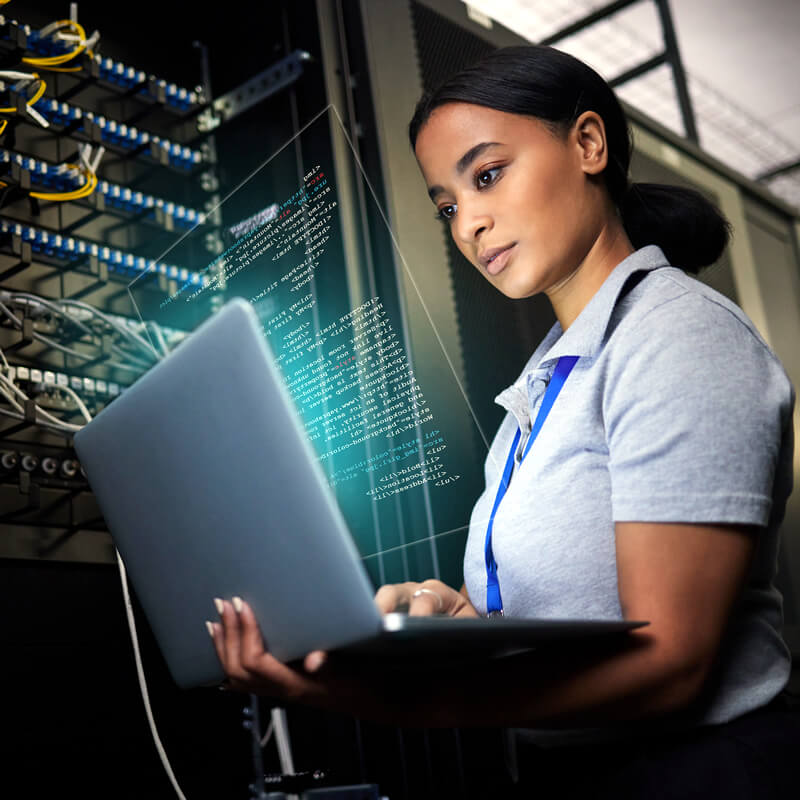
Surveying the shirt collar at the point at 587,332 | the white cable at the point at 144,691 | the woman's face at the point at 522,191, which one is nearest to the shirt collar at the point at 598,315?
the shirt collar at the point at 587,332

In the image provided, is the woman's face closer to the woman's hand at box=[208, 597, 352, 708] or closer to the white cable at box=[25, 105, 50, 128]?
the woman's hand at box=[208, 597, 352, 708]

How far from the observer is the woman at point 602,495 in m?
0.77

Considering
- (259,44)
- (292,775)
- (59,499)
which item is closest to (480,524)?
(292,775)

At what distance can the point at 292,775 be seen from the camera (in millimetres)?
1308

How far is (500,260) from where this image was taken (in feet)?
3.65

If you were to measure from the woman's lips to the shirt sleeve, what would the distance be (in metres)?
0.28

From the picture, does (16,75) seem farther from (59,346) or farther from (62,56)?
(59,346)

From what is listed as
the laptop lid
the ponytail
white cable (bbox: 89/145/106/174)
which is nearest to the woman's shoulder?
the ponytail

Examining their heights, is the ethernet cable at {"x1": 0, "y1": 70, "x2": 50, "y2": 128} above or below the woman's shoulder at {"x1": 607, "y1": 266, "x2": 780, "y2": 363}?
above

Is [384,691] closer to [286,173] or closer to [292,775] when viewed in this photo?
[292,775]

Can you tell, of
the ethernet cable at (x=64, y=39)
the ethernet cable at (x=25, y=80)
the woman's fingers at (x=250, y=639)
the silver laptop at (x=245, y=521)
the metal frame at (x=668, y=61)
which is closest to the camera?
the silver laptop at (x=245, y=521)

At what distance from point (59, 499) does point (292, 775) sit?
55 centimetres

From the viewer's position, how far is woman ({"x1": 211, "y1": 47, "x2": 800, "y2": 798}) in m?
0.77

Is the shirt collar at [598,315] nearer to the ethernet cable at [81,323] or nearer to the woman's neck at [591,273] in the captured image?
the woman's neck at [591,273]
